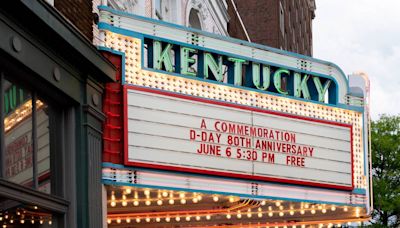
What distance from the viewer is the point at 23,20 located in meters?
11.8

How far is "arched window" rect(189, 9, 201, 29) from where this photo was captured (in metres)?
27.2

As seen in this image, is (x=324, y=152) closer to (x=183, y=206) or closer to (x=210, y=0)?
(x=183, y=206)

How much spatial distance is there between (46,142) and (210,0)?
1636cm

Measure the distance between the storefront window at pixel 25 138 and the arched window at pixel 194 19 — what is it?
47.3 ft

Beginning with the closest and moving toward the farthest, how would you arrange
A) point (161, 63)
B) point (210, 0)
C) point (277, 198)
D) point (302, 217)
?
point (161, 63)
point (277, 198)
point (302, 217)
point (210, 0)

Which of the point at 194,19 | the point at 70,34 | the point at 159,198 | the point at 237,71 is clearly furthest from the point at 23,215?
the point at 194,19

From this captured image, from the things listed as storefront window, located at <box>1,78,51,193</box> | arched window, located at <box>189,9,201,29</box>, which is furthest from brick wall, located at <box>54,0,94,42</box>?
arched window, located at <box>189,9,201,29</box>

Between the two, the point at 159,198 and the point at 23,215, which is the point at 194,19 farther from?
the point at 23,215

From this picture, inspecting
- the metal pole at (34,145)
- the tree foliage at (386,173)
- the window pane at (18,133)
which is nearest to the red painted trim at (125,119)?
the metal pole at (34,145)

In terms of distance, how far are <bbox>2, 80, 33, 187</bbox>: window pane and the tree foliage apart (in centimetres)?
3841

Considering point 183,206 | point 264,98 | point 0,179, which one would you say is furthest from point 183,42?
point 0,179

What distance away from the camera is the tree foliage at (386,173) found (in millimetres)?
49000

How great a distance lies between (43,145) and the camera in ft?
42.1

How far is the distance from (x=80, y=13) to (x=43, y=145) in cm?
320
